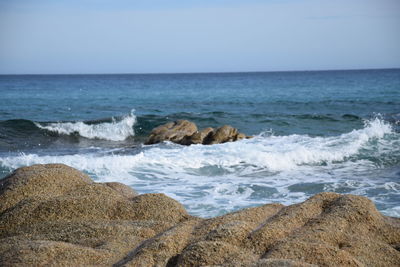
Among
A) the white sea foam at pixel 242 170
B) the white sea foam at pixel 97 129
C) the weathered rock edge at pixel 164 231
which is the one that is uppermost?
the weathered rock edge at pixel 164 231

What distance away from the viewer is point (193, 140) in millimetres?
14977

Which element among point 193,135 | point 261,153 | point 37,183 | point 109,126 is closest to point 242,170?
point 261,153

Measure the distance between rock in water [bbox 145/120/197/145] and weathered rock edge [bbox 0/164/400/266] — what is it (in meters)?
10.3

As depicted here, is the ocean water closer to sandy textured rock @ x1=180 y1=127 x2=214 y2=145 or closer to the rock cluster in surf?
sandy textured rock @ x1=180 y1=127 x2=214 y2=145

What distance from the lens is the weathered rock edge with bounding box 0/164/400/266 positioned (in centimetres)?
319

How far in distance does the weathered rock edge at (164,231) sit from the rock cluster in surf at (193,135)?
9897mm

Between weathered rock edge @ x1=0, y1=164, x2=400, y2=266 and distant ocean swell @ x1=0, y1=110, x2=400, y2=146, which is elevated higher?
weathered rock edge @ x1=0, y1=164, x2=400, y2=266

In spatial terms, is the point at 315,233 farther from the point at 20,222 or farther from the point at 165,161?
the point at 165,161

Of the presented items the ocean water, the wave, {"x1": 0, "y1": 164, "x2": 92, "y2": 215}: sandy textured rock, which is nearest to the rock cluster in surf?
the wave

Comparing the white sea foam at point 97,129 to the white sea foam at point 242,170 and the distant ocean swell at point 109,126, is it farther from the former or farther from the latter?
the white sea foam at point 242,170

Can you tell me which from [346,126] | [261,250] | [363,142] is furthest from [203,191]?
[346,126]

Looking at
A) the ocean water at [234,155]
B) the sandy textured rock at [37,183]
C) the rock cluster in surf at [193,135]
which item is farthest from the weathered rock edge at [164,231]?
the rock cluster in surf at [193,135]

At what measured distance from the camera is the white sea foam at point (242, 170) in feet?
27.7

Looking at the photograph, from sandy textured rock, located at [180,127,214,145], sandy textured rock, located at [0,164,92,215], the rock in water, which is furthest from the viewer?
the rock in water
